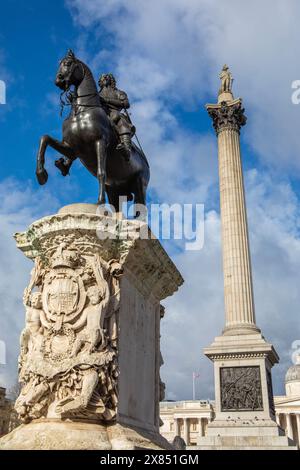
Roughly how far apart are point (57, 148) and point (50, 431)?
3.38m

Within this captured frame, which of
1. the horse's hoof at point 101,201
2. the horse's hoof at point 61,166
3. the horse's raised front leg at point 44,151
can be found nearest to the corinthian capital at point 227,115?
the horse's hoof at point 61,166

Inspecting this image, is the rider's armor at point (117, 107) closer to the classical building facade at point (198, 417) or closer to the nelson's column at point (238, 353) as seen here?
the nelson's column at point (238, 353)

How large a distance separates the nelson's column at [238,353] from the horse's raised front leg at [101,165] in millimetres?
16888

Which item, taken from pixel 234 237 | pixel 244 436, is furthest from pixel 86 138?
pixel 234 237

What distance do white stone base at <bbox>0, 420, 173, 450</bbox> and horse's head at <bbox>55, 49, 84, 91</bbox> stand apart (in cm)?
385

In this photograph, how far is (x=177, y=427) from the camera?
64.8m

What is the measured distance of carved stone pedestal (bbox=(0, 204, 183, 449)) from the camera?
4742mm

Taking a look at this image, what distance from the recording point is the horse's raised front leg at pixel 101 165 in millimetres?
5910

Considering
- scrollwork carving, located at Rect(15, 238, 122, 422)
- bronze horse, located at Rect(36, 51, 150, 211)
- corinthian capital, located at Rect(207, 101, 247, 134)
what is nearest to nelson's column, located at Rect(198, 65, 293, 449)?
corinthian capital, located at Rect(207, 101, 247, 134)

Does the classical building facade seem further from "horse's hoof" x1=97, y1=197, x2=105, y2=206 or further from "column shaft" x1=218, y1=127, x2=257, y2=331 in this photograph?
"horse's hoof" x1=97, y1=197, x2=105, y2=206

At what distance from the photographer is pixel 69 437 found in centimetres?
455

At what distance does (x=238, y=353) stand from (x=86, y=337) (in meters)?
18.6

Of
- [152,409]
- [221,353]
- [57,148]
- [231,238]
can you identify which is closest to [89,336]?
[152,409]

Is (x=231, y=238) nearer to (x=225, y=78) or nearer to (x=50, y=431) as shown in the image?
(x=225, y=78)
